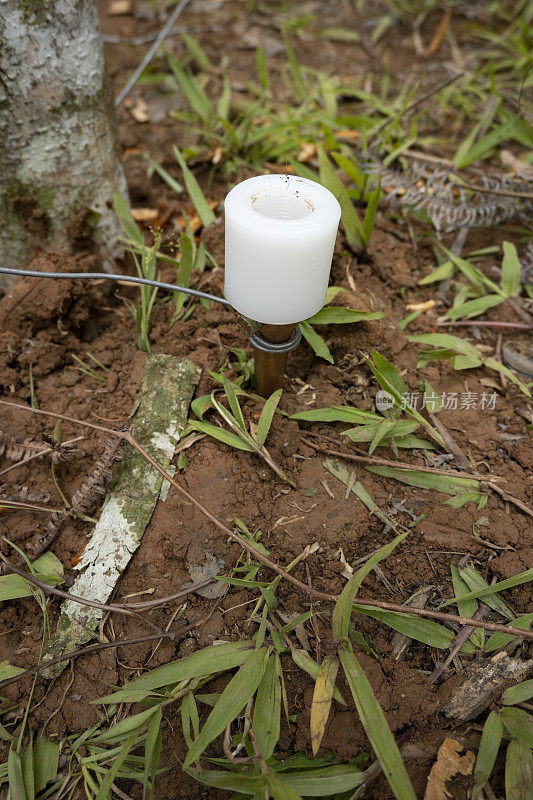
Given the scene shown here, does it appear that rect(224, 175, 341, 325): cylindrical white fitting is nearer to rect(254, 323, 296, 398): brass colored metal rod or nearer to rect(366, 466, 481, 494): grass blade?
rect(254, 323, 296, 398): brass colored metal rod

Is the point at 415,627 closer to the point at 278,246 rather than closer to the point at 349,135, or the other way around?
the point at 278,246

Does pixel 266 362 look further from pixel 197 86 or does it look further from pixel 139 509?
pixel 197 86

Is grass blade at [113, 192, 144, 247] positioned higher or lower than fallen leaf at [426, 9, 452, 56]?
lower

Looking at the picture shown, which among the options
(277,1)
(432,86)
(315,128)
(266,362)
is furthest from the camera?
(277,1)

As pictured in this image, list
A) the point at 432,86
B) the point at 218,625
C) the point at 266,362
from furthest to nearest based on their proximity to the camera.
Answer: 1. the point at 432,86
2. the point at 266,362
3. the point at 218,625

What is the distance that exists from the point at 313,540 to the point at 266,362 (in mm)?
452

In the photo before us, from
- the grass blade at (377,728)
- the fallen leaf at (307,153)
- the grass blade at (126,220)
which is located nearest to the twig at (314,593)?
the grass blade at (377,728)

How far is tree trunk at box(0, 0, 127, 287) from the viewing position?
1.44m

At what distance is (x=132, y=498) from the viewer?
4.57 ft

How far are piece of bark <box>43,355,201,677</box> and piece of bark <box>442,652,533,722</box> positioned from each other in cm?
79

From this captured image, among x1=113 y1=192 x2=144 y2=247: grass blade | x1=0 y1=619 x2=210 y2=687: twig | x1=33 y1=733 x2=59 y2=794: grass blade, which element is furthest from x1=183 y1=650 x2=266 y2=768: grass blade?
x1=113 y1=192 x2=144 y2=247: grass blade

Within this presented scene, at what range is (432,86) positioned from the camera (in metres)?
2.70

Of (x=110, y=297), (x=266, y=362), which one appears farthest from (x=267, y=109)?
(x=266, y=362)

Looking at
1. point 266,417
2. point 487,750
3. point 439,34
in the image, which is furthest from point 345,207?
point 439,34
